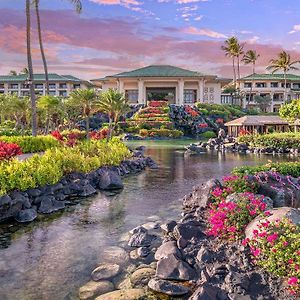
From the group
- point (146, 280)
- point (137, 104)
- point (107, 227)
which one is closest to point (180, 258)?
point (146, 280)

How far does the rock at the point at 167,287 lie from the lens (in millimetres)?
8258

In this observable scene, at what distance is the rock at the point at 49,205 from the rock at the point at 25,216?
813mm

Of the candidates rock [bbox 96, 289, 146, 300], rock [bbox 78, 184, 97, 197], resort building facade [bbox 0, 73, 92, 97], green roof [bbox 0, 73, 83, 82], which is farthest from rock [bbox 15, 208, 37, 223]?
green roof [bbox 0, 73, 83, 82]

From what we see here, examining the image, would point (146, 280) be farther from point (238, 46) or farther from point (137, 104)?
point (238, 46)

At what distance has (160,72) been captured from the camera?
80938mm

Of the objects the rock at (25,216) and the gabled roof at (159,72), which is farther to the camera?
the gabled roof at (159,72)

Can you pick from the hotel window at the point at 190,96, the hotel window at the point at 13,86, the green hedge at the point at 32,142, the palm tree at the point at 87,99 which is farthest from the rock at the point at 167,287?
the hotel window at the point at 13,86

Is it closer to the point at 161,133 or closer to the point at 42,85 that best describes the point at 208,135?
the point at 161,133

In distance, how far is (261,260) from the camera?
28.0ft

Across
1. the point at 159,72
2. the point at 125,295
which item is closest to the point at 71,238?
the point at 125,295

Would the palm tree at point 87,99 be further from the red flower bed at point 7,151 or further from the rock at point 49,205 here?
the rock at point 49,205

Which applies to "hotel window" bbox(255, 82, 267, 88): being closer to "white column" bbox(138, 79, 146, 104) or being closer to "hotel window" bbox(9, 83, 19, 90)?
"white column" bbox(138, 79, 146, 104)

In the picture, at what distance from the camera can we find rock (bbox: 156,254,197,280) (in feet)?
29.1

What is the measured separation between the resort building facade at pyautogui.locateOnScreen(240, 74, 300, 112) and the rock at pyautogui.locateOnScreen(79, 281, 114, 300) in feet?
309
